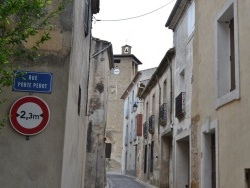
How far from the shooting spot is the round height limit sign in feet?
18.5

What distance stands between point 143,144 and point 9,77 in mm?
21797

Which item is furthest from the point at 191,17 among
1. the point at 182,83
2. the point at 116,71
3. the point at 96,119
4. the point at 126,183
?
the point at 116,71

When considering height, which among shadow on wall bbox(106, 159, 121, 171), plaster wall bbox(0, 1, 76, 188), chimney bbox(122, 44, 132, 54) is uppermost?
chimney bbox(122, 44, 132, 54)

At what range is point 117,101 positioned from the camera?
4694 centimetres

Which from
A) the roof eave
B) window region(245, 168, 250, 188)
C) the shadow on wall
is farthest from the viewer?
the shadow on wall

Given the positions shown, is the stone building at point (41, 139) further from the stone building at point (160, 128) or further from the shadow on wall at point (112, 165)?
the shadow on wall at point (112, 165)

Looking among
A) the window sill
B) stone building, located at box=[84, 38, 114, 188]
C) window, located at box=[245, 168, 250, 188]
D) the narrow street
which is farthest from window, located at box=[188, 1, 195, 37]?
the narrow street

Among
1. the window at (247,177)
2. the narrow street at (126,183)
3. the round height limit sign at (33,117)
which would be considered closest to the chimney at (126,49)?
the narrow street at (126,183)

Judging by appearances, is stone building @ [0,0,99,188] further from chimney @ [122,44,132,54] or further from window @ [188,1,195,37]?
chimney @ [122,44,132,54]

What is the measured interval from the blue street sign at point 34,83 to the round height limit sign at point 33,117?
6.7 inches

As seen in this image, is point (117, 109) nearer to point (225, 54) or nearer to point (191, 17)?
point (191, 17)

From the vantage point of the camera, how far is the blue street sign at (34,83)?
580 centimetres

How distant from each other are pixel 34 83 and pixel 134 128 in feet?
Result: 85.5

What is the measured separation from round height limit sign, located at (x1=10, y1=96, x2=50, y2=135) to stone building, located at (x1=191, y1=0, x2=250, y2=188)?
12.1 ft
